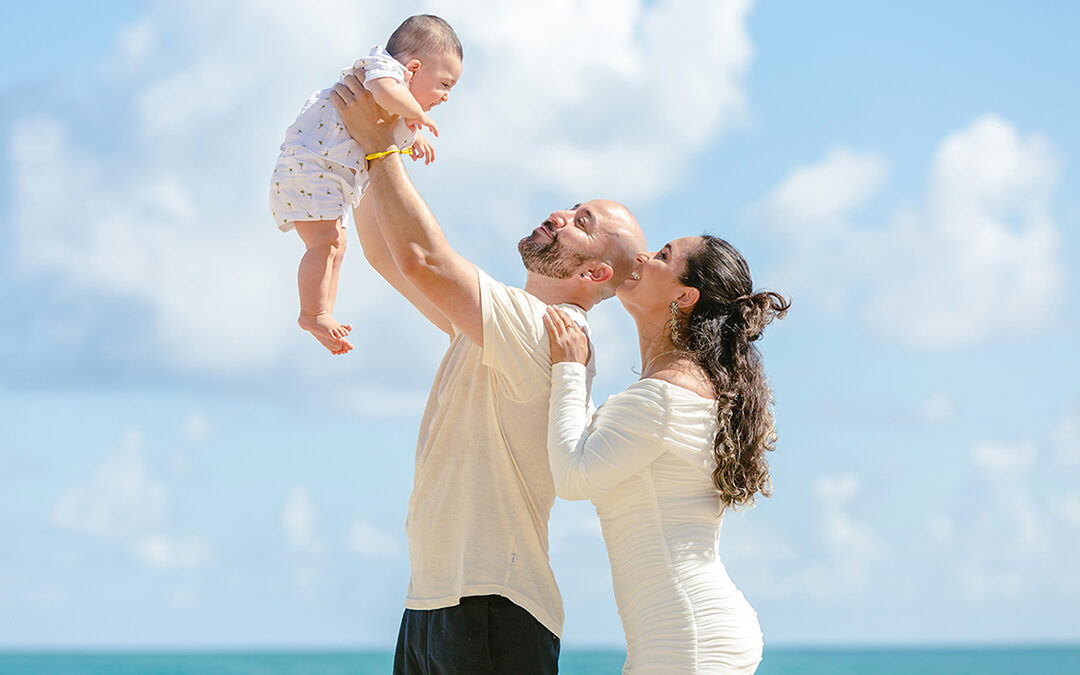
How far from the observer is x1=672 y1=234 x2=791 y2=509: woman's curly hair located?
355cm

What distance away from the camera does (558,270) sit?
12.4ft

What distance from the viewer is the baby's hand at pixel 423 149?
13.4ft

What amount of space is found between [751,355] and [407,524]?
1.19 meters

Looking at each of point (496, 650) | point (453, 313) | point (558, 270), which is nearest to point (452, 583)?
point (496, 650)

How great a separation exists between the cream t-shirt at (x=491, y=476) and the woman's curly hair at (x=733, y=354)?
51 centimetres

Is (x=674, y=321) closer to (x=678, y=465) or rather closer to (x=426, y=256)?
(x=678, y=465)

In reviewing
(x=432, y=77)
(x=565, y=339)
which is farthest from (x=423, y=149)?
(x=565, y=339)

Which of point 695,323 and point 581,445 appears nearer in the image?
point 581,445

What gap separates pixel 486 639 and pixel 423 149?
169 centimetres

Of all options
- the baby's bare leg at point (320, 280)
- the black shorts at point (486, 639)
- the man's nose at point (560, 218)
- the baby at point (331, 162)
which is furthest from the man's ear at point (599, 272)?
the black shorts at point (486, 639)

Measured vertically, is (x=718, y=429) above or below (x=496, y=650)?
above

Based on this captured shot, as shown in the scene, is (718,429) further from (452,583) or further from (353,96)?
(353,96)

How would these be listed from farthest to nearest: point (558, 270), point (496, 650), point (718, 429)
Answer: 1. point (558, 270)
2. point (718, 429)
3. point (496, 650)

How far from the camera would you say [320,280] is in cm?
418
